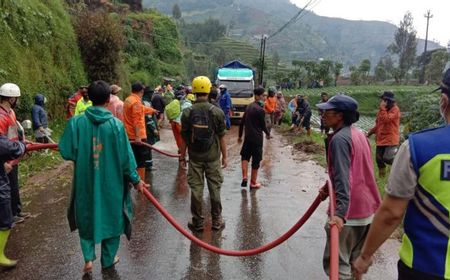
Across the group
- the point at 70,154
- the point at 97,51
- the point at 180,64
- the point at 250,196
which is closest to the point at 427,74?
the point at 180,64

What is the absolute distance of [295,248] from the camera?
533cm

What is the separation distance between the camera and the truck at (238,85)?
65.1ft

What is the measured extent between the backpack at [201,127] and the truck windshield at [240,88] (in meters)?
14.6

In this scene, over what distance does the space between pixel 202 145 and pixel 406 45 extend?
7988 centimetres

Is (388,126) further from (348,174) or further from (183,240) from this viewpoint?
(348,174)

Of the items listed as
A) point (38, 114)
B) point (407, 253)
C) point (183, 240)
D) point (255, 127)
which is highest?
point (407, 253)

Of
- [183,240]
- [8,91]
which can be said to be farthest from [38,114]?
[183,240]

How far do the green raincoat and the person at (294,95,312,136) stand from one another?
12459 millimetres

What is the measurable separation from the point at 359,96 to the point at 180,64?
29298 millimetres

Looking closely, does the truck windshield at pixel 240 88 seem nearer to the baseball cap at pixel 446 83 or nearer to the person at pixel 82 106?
the person at pixel 82 106

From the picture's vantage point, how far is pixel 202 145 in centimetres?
561

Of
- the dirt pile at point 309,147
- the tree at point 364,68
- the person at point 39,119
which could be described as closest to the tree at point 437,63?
the tree at point 364,68

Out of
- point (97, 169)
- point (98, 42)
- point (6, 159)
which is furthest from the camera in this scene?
point (98, 42)

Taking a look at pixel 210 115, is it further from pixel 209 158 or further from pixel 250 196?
pixel 250 196
